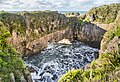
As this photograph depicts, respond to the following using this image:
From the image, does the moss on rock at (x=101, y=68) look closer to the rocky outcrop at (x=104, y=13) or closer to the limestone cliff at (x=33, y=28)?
the limestone cliff at (x=33, y=28)

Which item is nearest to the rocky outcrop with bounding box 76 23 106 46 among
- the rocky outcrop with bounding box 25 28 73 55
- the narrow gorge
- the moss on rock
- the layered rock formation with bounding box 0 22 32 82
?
the narrow gorge

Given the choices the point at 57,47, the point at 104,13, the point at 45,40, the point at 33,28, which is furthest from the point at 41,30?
the point at 104,13

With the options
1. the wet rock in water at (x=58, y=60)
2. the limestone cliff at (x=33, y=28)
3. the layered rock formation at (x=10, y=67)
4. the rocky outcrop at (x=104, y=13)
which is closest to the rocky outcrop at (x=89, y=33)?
the limestone cliff at (x=33, y=28)

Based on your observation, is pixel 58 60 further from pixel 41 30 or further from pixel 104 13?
pixel 104 13

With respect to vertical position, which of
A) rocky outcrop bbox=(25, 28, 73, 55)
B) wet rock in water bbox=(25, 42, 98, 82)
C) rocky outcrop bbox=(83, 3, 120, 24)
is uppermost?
rocky outcrop bbox=(83, 3, 120, 24)

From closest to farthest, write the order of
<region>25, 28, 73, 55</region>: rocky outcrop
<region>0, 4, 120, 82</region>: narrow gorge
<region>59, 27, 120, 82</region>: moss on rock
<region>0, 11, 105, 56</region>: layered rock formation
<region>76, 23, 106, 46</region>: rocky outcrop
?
<region>59, 27, 120, 82</region>: moss on rock < <region>0, 4, 120, 82</region>: narrow gorge < <region>0, 11, 105, 56</region>: layered rock formation < <region>25, 28, 73, 55</region>: rocky outcrop < <region>76, 23, 106, 46</region>: rocky outcrop

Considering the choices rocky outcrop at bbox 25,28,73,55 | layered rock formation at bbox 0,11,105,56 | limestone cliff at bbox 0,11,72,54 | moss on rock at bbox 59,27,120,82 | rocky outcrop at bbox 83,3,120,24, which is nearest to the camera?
moss on rock at bbox 59,27,120,82

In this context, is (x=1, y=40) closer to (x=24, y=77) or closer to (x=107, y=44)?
(x=24, y=77)

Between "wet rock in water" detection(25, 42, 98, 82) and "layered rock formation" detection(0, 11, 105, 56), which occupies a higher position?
"layered rock formation" detection(0, 11, 105, 56)

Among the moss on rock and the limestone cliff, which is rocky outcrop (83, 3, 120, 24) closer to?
the limestone cliff

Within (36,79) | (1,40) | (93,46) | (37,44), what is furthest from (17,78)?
(93,46)

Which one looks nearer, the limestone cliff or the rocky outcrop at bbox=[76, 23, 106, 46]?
the limestone cliff

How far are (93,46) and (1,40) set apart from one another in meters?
31.4

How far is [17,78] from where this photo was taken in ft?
74.4
